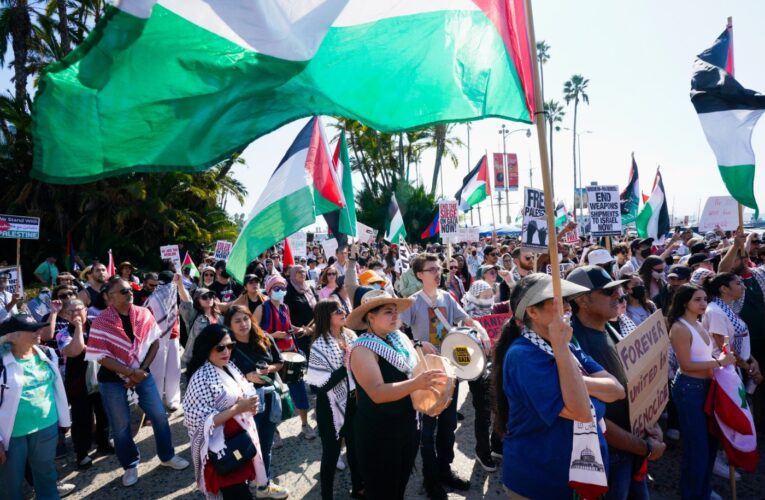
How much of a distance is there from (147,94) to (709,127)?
5.13 metres

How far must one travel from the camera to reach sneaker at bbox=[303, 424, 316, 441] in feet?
18.5

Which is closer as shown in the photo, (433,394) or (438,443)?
(433,394)

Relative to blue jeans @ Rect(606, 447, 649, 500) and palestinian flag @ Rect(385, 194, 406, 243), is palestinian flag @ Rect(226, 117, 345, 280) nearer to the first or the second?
blue jeans @ Rect(606, 447, 649, 500)

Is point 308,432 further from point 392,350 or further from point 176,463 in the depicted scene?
point 392,350

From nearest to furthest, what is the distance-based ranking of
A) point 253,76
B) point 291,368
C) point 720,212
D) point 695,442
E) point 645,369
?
point 253,76 → point 645,369 → point 695,442 → point 291,368 → point 720,212

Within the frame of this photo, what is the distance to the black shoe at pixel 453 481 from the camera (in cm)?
437

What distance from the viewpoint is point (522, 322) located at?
2652mm

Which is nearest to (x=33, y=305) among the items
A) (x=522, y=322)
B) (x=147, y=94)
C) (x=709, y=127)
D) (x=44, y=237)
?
(x=147, y=94)

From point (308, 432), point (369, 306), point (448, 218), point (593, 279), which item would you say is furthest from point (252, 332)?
point (448, 218)

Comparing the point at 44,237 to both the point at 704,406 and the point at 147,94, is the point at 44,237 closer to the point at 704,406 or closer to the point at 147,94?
the point at 147,94

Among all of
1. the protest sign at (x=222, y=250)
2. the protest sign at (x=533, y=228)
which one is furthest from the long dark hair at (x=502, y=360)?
the protest sign at (x=222, y=250)

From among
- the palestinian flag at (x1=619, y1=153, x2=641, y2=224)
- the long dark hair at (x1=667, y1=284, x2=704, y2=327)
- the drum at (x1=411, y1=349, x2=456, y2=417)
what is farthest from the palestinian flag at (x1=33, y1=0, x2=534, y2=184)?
the palestinian flag at (x1=619, y1=153, x2=641, y2=224)

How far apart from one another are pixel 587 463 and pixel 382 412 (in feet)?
4.17

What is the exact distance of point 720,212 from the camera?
11.7m
